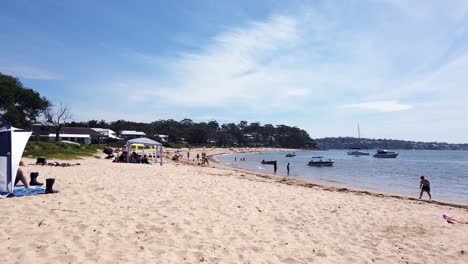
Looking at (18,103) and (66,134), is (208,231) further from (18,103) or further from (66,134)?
(66,134)

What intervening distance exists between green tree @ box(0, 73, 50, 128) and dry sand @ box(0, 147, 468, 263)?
5162 centimetres

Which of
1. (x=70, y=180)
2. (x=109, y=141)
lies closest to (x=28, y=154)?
(x=70, y=180)

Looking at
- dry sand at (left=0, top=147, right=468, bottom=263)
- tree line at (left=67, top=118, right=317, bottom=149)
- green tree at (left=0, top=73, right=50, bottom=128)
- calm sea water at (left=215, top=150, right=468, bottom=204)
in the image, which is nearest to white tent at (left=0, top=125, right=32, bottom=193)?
dry sand at (left=0, top=147, right=468, bottom=263)

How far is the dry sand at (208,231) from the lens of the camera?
559 cm

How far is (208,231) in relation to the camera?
7109 millimetres

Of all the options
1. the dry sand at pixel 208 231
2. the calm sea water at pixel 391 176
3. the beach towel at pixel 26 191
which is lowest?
the calm sea water at pixel 391 176

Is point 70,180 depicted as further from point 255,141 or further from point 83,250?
point 255,141

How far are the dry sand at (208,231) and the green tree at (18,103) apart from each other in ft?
169

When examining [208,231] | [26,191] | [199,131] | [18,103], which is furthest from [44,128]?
[208,231]

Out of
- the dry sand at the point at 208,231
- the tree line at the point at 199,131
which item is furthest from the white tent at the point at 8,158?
the tree line at the point at 199,131

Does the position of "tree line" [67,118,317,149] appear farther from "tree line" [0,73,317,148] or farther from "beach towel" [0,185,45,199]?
"beach towel" [0,185,45,199]

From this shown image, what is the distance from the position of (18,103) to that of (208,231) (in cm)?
6328

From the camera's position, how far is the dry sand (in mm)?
5590

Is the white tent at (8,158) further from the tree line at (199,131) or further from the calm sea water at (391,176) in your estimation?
the tree line at (199,131)
